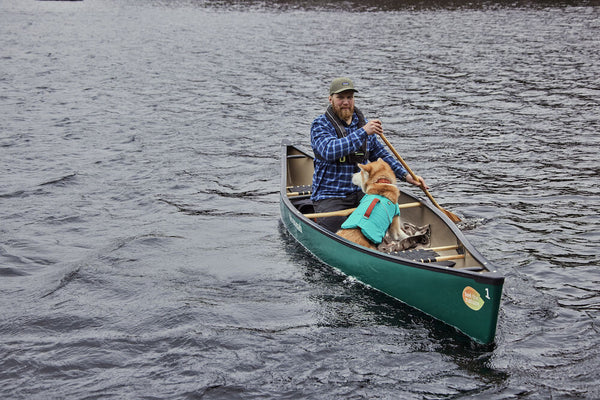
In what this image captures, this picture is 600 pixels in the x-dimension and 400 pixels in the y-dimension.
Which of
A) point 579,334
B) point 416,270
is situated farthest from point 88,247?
point 579,334

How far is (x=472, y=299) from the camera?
6.79 metres

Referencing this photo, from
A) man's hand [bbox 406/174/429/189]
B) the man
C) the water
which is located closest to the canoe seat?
the water

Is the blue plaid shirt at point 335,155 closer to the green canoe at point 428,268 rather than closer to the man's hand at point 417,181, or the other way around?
the man's hand at point 417,181

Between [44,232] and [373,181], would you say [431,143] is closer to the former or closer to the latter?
[373,181]

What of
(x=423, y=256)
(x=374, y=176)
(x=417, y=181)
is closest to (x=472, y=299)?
(x=423, y=256)

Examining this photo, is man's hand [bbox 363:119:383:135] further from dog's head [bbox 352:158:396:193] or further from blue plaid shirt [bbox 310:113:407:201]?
dog's head [bbox 352:158:396:193]

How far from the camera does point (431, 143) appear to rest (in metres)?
15.8

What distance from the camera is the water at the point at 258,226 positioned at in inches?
268

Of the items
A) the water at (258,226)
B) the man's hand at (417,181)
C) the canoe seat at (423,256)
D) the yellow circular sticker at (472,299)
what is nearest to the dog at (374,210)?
the canoe seat at (423,256)

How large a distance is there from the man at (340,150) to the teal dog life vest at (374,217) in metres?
0.86

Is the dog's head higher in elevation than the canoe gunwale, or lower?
higher

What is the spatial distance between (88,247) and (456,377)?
6.31m

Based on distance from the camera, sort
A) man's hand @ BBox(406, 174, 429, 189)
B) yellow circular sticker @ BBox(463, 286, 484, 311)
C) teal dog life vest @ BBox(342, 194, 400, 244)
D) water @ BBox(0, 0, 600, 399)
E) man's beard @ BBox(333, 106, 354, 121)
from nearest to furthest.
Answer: yellow circular sticker @ BBox(463, 286, 484, 311), water @ BBox(0, 0, 600, 399), teal dog life vest @ BBox(342, 194, 400, 244), man's beard @ BBox(333, 106, 354, 121), man's hand @ BBox(406, 174, 429, 189)

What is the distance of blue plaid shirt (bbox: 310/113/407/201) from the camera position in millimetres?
8644
